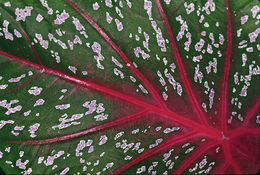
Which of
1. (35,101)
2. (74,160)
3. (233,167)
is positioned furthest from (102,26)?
(233,167)

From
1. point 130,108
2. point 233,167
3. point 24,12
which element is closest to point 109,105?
point 130,108

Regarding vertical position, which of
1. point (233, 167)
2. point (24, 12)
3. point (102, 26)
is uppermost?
point (24, 12)

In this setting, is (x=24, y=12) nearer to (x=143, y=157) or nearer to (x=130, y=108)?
(x=130, y=108)

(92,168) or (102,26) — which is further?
(92,168)

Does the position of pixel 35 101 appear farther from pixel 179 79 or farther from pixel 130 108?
pixel 179 79

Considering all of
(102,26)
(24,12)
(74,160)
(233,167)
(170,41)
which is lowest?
(233,167)

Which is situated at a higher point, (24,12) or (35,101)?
(24,12)

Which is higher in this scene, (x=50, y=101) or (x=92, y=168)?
(x=50, y=101)
